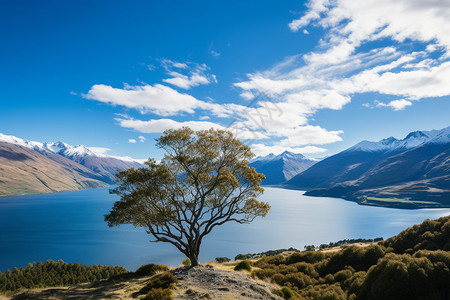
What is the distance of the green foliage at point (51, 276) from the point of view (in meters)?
30.6

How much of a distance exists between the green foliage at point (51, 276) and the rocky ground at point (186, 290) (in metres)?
12.5

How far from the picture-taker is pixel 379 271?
1576 cm

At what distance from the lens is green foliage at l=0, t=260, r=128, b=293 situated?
101 feet

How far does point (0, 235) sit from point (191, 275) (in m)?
130

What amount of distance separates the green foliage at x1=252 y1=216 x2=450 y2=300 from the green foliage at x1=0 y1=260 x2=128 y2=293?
67.5 ft

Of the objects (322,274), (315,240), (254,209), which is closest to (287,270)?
(322,274)

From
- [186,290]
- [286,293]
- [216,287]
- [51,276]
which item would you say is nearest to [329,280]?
[286,293]

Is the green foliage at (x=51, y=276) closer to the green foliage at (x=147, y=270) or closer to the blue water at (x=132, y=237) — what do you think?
the green foliage at (x=147, y=270)

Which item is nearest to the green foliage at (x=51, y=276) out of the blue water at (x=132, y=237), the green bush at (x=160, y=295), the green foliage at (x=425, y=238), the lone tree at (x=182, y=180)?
the lone tree at (x=182, y=180)

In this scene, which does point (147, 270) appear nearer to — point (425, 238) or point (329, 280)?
point (329, 280)

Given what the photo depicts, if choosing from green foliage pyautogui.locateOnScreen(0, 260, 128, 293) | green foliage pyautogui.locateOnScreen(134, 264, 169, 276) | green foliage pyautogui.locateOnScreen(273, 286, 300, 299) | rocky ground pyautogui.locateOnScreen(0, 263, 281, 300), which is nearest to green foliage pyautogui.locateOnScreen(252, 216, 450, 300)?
green foliage pyautogui.locateOnScreen(273, 286, 300, 299)

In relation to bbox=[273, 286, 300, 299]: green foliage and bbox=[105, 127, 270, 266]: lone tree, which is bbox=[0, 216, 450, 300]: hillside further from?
bbox=[105, 127, 270, 266]: lone tree

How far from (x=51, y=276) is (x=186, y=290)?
92.9ft

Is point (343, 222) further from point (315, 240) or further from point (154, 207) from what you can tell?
point (154, 207)
